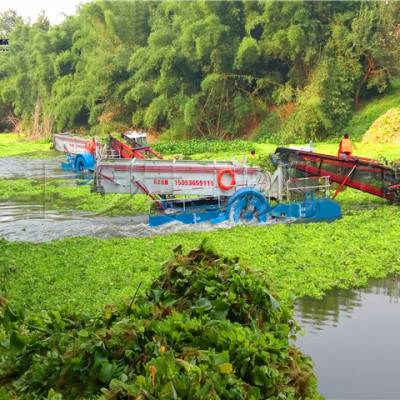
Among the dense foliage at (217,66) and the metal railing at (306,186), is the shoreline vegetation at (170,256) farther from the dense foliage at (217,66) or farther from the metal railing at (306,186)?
the dense foliage at (217,66)

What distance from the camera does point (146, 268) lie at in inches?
457

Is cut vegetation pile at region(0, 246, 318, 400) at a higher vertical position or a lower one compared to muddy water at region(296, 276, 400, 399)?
higher

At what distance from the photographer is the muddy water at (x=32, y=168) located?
30439mm

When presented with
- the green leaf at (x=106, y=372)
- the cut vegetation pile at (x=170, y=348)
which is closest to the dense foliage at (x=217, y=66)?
the cut vegetation pile at (x=170, y=348)

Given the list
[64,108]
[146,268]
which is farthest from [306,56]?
[146,268]

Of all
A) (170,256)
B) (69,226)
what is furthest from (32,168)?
(170,256)

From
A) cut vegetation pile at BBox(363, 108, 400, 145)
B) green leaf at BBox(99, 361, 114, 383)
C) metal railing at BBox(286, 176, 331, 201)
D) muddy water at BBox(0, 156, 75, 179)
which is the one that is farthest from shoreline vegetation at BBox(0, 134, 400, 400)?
muddy water at BBox(0, 156, 75, 179)

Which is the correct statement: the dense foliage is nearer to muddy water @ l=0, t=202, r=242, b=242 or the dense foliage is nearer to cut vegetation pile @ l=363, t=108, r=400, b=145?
cut vegetation pile @ l=363, t=108, r=400, b=145

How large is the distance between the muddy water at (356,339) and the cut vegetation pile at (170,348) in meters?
2.83

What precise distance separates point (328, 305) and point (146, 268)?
11.5 ft

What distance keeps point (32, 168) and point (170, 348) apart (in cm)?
3096

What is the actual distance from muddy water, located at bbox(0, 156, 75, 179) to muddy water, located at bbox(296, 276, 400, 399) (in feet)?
68.5

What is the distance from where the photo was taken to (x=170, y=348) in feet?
14.3

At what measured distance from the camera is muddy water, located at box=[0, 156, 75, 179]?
99.9ft
